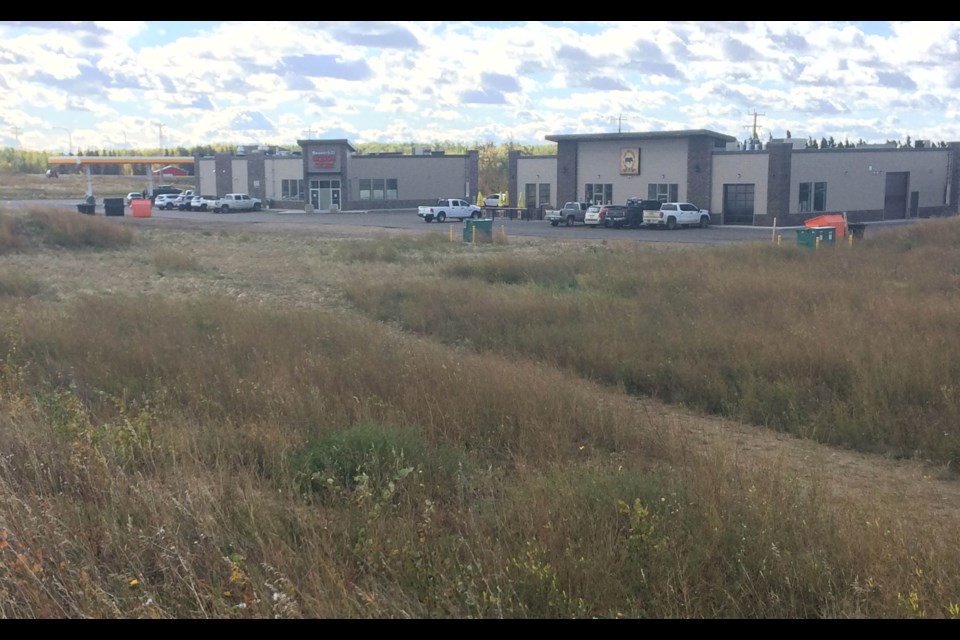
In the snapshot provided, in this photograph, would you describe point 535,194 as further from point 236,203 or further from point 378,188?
point 236,203

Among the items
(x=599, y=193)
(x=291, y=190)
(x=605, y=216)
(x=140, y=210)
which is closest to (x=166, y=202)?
(x=291, y=190)

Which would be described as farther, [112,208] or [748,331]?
[112,208]

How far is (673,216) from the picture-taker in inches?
2207

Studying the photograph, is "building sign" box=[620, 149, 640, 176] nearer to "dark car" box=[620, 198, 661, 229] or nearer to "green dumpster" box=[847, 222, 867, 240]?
"dark car" box=[620, 198, 661, 229]

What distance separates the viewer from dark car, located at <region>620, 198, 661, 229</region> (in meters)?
57.0

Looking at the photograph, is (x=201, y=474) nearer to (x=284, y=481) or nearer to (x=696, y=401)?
(x=284, y=481)

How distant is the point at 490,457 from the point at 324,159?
74349 millimetres

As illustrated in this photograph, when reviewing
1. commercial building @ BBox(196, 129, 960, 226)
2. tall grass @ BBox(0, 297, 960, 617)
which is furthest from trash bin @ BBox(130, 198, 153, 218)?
tall grass @ BBox(0, 297, 960, 617)

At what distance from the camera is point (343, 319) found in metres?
16.2

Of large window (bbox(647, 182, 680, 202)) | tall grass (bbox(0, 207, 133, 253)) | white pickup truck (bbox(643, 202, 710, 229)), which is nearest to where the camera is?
tall grass (bbox(0, 207, 133, 253))

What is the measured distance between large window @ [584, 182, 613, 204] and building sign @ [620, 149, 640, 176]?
175cm

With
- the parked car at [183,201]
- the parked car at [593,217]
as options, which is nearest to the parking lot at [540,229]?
the parked car at [593,217]

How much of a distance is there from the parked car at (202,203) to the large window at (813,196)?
46.5 metres

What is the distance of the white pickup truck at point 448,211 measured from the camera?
2527 inches
